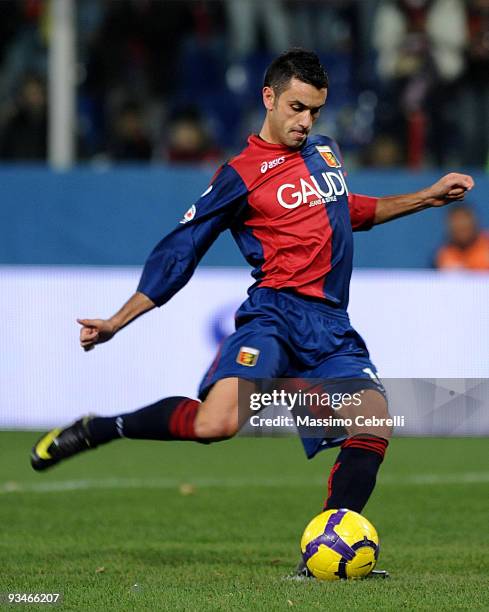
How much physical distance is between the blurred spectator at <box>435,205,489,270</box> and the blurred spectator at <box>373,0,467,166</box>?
1.69 m

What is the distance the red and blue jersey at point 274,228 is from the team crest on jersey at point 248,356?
369 millimetres

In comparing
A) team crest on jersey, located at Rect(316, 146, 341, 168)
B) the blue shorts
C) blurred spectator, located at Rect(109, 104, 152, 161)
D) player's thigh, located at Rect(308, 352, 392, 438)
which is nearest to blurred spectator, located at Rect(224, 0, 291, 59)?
blurred spectator, located at Rect(109, 104, 152, 161)

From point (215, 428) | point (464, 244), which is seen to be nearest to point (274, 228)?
point (215, 428)

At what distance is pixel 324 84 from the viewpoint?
591cm

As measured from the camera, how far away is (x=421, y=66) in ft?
47.7

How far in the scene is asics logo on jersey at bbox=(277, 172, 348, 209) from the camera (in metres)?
5.98

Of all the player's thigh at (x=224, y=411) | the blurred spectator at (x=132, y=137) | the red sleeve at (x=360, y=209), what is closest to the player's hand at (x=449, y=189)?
the red sleeve at (x=360, y=209)

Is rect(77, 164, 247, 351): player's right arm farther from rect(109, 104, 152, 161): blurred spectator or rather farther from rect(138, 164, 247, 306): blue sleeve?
rect(109, 104, 152, 161): blurred spectator

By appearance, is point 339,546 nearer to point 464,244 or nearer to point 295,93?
point 295,93

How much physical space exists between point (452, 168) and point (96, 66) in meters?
4.65

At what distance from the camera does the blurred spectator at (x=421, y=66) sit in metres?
14.3

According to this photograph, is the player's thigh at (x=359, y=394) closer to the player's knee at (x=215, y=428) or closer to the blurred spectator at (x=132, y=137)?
the player's knee at (x=215, y=428)

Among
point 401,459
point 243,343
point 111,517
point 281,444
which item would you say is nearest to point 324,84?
point 243,343

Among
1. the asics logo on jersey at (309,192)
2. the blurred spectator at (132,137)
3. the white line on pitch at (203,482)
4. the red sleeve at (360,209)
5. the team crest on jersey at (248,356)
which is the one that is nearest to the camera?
the team crest on jersey at (248,356)
